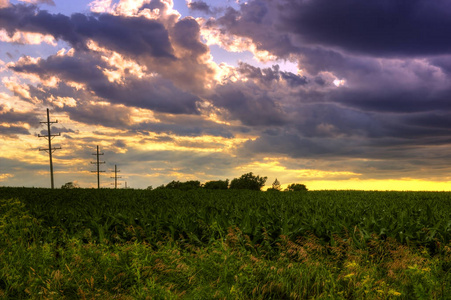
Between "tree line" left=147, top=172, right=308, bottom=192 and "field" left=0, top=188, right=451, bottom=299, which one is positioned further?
"tree line" left=147, top=172, right=308, bottom=192

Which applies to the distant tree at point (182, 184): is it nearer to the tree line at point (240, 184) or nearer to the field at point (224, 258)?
the tree line at point (240, 184)

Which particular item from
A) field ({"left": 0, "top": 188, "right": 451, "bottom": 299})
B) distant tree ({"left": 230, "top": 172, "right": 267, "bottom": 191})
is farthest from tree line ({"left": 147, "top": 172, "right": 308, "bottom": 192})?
field ({"left": 0, "top": 188, "right": 451, "bottom": 299})

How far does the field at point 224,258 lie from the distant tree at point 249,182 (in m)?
32.2

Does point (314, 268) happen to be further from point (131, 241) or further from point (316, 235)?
point (131, 241)

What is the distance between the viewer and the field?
238 inches

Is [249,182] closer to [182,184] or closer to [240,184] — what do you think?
[240,184]

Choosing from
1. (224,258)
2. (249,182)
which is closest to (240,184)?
(249,182)

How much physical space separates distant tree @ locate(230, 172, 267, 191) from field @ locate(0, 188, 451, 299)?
106 ft

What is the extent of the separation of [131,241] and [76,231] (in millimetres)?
1852

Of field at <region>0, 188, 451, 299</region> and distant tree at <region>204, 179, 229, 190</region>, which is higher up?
distant tree at <region>204, 179, 229, 190</region>

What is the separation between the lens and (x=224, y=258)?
6.76m

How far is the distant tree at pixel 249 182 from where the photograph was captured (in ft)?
140

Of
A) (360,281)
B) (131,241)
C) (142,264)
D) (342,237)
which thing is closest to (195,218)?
(131,241)

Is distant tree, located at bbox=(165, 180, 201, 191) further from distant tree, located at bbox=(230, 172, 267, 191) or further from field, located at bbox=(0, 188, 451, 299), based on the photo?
field, located at bbox=(0, 188, 451, 299)
